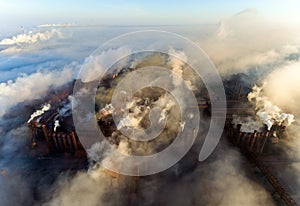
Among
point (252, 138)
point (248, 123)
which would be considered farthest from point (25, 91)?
point (252, 138)

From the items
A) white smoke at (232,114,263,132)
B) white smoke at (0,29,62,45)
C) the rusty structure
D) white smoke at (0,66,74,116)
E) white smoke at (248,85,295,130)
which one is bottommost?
white smoke at (0,29,62,45)

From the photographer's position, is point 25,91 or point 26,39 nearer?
point 25,91

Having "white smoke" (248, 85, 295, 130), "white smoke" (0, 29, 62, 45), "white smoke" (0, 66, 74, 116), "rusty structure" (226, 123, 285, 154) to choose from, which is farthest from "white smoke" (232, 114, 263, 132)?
"white smoke" (0, 29, 62, 45)

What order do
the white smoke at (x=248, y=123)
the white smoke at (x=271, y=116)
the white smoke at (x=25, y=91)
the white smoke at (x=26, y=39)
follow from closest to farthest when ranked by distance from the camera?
1. the white smoke at (x=248, y=123)
2. the white smoke at (x=271, y=116)
3. the white smoke at (x=25, y=91)
4. the white smoke at (x=26, y=39)

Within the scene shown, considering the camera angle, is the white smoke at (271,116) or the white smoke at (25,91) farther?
the white smoke at (25,91)

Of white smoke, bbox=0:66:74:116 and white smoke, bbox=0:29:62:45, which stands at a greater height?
white smoke, bbox=0:66:74:116

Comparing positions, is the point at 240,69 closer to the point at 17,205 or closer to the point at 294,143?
the point at 294,143

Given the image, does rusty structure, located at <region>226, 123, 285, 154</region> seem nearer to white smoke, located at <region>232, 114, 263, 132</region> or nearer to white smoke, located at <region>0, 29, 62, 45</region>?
white smoke, located at <region>232, 114, 263, 132</region>

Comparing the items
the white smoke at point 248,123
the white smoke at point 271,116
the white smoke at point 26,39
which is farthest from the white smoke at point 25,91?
the white smoke at point 26,39

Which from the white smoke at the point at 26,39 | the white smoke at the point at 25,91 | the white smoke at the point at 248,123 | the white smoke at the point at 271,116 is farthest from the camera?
the white smoke at the point at 26,39

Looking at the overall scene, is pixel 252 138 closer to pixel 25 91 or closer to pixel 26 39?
pixel 25 91

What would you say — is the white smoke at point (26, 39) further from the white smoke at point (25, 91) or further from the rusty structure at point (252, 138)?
the rusty structure at point (252, 138)
